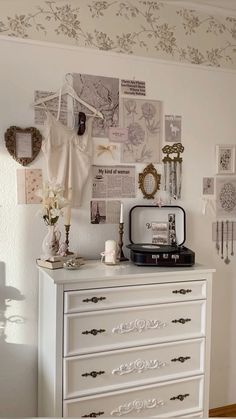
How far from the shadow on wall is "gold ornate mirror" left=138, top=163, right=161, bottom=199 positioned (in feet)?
2.97

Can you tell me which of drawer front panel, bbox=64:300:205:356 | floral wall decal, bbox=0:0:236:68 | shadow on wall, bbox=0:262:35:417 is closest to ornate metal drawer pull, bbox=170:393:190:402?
drawer front panel, bbox=64:300:205:356

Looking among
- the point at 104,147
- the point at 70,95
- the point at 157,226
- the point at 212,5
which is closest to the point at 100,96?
the point at 70,95

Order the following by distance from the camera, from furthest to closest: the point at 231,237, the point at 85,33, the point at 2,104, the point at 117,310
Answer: the point at 231,237 → the point at 85,33 → the point at 2,104 → the point at 117,310

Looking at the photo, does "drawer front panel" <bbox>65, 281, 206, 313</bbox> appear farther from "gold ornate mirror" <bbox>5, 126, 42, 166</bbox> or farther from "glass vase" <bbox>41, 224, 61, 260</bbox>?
"gold ornate mirror" <bbox>5, 126, 42, 166</bbox>

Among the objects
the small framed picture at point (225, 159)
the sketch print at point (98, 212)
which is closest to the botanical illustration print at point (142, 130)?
the sketch print at point (98, 212)

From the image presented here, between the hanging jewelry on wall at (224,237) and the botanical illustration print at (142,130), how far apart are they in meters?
0.61

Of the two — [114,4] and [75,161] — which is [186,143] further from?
[114,4]

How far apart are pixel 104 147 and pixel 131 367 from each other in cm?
118

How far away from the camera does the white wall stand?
6.85ft

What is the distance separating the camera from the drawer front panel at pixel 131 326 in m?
1.83

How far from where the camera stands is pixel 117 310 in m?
1.89

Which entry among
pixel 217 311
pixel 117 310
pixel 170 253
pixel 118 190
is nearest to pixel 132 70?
pixel 118 190

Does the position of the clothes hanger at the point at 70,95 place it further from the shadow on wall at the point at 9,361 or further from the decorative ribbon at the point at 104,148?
the shadow on wall at the point at 9,361

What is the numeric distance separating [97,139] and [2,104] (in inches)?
21.3
